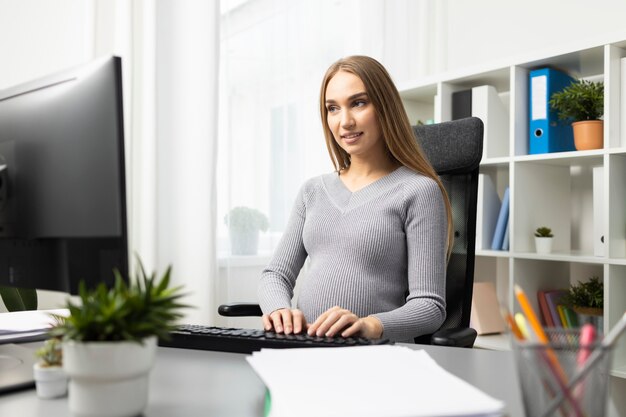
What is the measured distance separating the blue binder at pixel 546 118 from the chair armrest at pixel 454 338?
1.12 meters

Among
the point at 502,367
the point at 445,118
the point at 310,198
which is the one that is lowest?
the point at 502,367

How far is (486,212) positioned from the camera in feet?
7.71

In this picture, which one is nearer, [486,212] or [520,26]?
[486,212]

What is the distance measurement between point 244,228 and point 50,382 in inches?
75.1

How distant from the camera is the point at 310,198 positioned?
169 cm

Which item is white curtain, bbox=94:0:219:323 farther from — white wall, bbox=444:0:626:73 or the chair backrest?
white wall, bbox=444:0:626:73

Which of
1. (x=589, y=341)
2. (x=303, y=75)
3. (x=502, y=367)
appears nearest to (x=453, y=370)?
(x=502, y=367)

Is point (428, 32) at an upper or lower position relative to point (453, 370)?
upper

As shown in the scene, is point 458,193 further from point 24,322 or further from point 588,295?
point 24,322

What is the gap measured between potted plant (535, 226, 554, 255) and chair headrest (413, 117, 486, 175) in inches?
26.2

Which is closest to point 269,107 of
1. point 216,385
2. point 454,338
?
point 454,338

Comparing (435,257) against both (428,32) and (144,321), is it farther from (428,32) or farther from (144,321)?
(428,32)

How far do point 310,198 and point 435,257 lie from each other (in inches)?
16.9

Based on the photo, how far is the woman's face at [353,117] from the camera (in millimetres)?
1567
